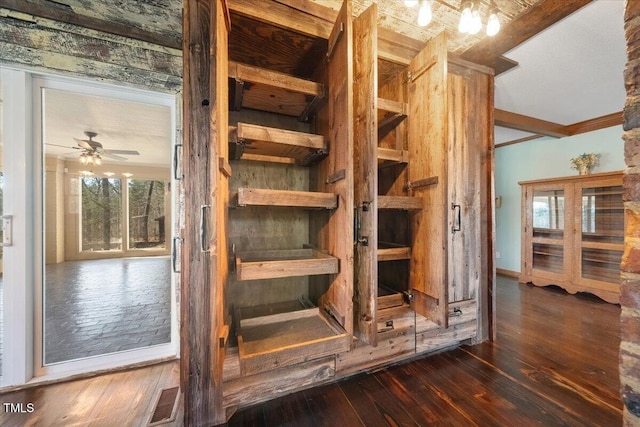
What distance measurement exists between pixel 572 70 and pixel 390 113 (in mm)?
1886

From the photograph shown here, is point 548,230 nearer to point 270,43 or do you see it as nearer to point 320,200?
point 320,200

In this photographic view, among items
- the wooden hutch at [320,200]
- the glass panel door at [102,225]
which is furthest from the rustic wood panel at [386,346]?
the glass panel door at [102,225]

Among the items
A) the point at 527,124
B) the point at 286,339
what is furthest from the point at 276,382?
the point at 527,124

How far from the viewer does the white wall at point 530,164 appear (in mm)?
3332

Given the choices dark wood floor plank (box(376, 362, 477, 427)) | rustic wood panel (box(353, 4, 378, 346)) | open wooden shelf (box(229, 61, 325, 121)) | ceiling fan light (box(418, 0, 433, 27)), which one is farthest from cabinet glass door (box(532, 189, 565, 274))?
open wooden shelf (box(229, 61, 325, 121))

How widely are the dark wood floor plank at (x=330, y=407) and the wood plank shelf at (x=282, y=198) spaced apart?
1.11 meters

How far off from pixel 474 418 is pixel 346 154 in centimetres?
153

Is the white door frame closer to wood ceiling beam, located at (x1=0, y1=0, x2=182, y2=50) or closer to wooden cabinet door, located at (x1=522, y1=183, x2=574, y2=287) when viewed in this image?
wood ceiling beam, located at (x1=0, y1=0, x2=182, y2=50)

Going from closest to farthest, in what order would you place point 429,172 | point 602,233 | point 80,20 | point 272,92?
point 80,20
point 272,92
point 429,172
point 602,233

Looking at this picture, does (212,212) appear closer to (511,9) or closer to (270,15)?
(270,15)

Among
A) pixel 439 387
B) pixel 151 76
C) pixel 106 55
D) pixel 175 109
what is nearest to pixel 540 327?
pixel 439 387

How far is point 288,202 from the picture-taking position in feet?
4.17

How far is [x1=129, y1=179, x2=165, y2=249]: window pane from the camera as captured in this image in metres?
2.58

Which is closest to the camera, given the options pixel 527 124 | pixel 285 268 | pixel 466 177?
pixel 285 268
